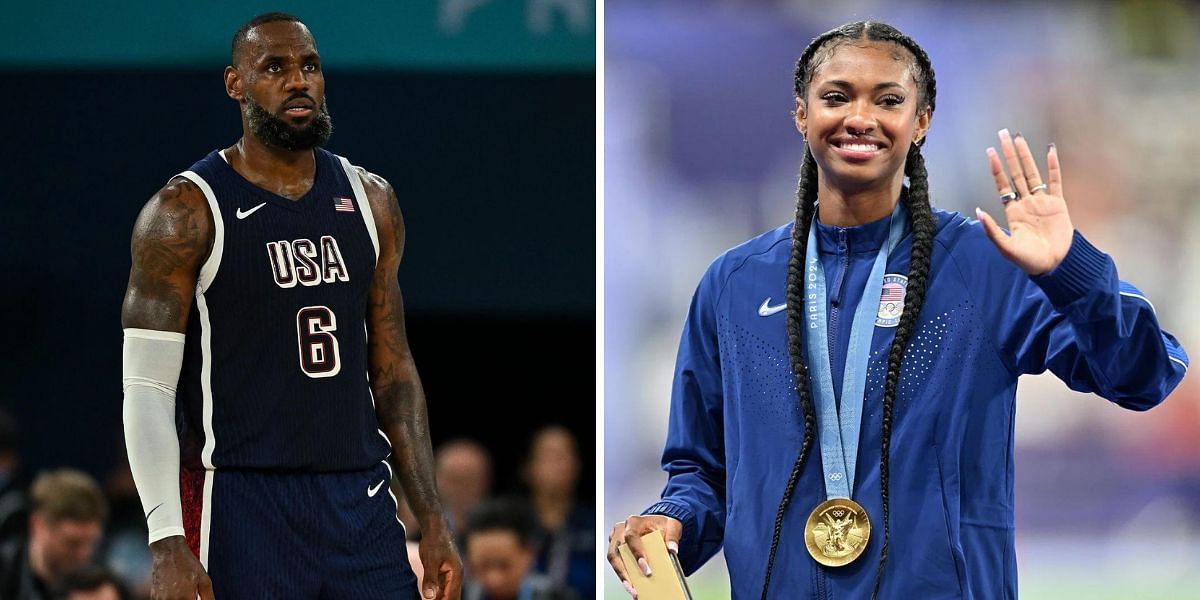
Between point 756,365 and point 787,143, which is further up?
point 787,143

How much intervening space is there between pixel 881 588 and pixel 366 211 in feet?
Answer: 4.71

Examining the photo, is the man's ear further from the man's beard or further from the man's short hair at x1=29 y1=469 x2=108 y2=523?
the man's short hair at x1=29 y1=469 x2=108 y2=523

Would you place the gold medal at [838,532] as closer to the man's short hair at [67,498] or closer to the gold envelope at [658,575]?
the gold envelope at [658,575]

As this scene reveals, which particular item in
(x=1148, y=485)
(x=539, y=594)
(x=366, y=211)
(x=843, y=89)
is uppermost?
(x=843, y=89)

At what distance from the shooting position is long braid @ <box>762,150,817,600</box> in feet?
8.48

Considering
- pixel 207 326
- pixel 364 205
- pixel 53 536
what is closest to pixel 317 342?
pixel 207 326

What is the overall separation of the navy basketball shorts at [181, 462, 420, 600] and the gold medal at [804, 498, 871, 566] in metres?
1.05

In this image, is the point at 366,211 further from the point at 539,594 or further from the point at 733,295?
the point at 539,594

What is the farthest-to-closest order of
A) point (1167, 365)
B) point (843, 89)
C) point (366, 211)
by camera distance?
point (366, 211), point (843, 89), point (1167, 365)

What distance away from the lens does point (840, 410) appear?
2.59 metres

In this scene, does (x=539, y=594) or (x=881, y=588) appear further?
(x=539, y=594)

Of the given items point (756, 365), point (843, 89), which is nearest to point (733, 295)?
point (756, 365)

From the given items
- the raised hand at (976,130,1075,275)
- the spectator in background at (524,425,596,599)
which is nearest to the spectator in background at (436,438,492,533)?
the spectator in background at (524,425,596,599)

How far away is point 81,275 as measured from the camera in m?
5.28
